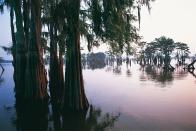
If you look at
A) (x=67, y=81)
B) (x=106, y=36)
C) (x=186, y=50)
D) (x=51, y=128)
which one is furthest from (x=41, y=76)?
(x=186, y=50)

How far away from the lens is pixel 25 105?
65.5 ft

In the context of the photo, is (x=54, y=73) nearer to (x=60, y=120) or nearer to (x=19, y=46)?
(x=19, y=46)

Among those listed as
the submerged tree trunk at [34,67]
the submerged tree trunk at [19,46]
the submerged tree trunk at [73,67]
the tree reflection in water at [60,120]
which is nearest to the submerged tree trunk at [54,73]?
the submerged tree trunk at [19,46]

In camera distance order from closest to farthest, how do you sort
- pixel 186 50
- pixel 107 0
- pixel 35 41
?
pixel 107 0 → pixel 35 41 → pixel 186 50

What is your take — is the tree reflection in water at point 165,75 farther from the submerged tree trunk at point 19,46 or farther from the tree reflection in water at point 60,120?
the tree reflection in water at point 60,120

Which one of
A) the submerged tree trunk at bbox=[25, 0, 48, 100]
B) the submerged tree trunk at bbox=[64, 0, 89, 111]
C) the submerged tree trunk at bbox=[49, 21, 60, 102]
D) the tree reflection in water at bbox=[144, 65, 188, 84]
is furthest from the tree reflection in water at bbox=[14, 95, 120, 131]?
the tree reflection in water at bbox=[144, 65, 188, 84]

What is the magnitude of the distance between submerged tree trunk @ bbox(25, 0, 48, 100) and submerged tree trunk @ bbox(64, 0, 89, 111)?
4103 mm

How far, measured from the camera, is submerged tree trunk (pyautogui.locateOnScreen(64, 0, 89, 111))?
1661 cm

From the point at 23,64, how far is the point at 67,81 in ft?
24.0

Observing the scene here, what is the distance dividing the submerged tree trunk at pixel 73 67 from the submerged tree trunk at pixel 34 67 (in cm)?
410

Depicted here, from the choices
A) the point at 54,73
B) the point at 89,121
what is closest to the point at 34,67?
the point at 54,73

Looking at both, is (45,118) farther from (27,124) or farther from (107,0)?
(107,0)

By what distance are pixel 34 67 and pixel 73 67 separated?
4.82 metres

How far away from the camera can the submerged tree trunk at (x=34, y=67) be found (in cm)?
2039
